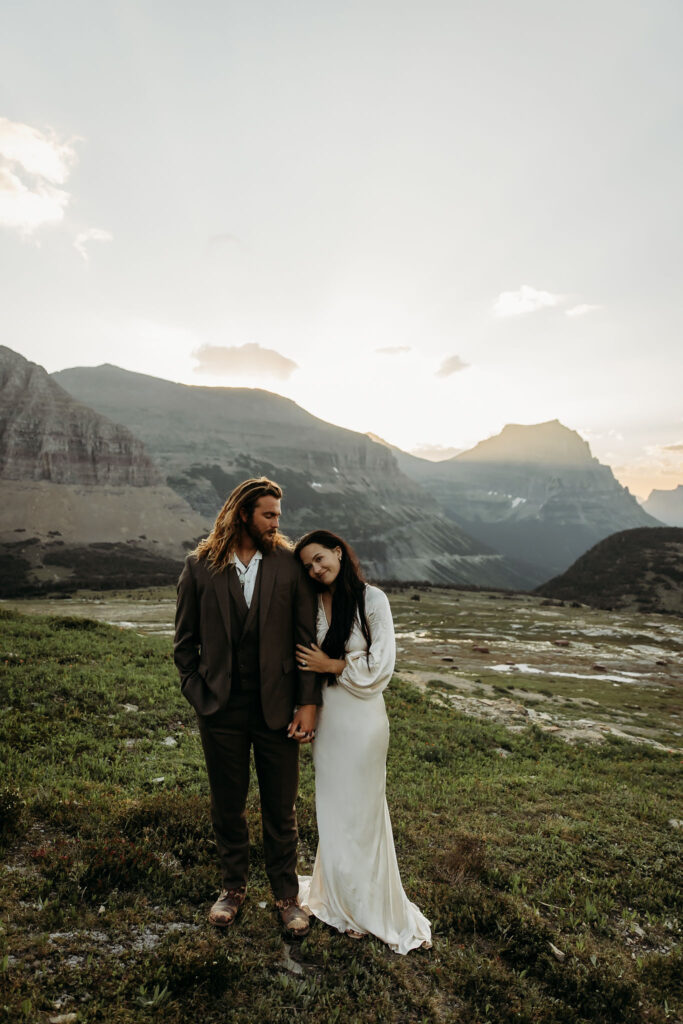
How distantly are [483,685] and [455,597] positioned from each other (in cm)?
5795

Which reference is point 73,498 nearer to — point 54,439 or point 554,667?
point 54,439

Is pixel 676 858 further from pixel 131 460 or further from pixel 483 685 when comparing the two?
pixel 131 460

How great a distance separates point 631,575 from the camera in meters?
87.3

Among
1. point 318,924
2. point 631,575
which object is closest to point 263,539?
point 318,924

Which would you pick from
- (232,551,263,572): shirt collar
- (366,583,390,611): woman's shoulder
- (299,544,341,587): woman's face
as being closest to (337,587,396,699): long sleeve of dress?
(366,583,390,611): woman's shoulder

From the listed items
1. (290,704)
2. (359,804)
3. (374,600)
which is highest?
(374,600)

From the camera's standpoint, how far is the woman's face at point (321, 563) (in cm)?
486

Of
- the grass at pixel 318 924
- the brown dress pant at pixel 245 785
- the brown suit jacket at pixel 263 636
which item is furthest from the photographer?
the brown dress pant at pixel 245 785

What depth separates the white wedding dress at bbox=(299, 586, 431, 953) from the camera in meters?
4.79

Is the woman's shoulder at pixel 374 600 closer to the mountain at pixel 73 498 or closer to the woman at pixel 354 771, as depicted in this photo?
the woman at pixel 354 771

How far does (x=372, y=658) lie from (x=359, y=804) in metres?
1.42

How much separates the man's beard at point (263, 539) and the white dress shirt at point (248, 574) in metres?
0.10

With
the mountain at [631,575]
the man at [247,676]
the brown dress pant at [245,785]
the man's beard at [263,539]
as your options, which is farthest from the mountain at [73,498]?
the man's beard at [263,539]

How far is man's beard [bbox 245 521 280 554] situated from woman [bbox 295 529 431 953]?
34 centimetres
